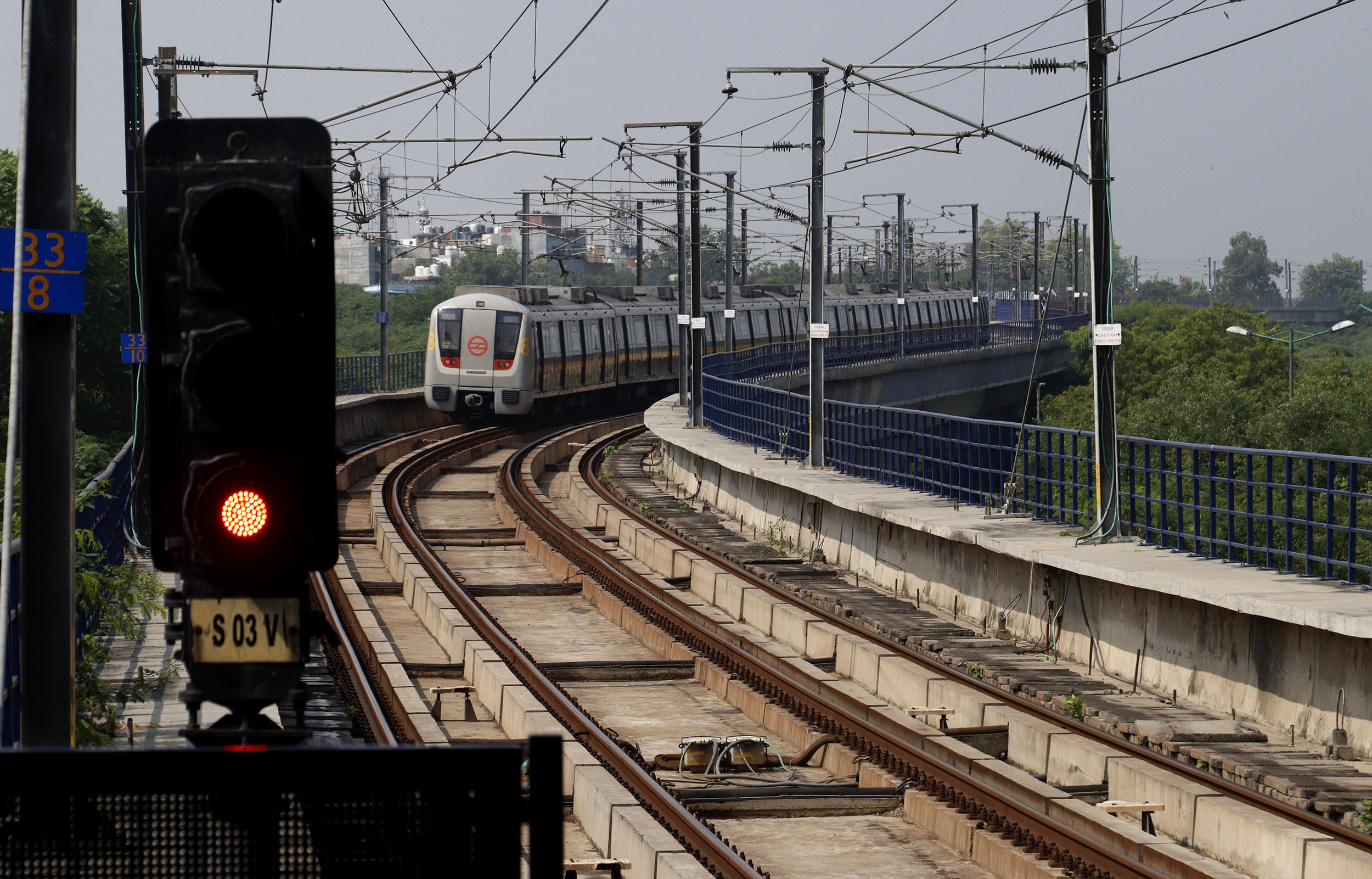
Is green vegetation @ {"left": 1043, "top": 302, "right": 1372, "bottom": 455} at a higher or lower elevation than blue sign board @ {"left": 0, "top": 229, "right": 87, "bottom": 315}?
lower

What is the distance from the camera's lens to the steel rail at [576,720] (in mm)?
9016

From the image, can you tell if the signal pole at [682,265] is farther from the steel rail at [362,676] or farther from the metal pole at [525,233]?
the steel rail at [362,676]

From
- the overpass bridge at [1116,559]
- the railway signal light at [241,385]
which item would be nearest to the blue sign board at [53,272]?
the railway signal light at [241,385]

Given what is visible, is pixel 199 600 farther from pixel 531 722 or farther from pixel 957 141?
pixel 957 141

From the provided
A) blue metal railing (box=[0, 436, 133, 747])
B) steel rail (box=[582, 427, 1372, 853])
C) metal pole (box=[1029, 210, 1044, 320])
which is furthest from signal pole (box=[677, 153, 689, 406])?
metal pole (box=[1029, 210, 1044, 320])

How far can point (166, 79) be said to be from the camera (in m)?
20.7

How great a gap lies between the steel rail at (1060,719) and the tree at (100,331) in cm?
1293

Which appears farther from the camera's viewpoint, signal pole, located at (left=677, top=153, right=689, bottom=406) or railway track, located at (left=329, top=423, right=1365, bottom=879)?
signal pole, located at (left=677, top=153, right=689, bottom=406)

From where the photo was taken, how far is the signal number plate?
487 centimetres

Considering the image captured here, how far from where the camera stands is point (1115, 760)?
10.5 metres

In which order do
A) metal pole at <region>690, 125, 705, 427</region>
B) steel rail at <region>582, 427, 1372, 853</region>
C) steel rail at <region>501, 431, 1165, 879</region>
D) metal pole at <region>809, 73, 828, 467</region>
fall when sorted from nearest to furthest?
steel rail at <region>501, 431, 1165, 879</region> → steel rail at <region>582, 427, 1372, 853</region> → metal pole at <region>809, 73, 828, 467</region> → metal pole at <region>690, 125, 705, 427</region>

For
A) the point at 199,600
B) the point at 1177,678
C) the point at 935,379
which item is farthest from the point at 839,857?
the point at 935,379

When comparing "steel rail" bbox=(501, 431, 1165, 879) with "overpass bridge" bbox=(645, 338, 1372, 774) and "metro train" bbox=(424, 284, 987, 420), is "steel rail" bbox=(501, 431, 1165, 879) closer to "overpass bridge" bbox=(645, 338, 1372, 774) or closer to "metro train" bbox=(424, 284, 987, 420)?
"overpass bridge" bbox=(645, 338, 1372, 774)

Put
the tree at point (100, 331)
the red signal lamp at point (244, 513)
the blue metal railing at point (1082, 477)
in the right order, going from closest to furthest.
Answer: the red signal lamp at point (244, 513) < the blue metal railing at point (1082, 477) < the tree at point (100, 331)
